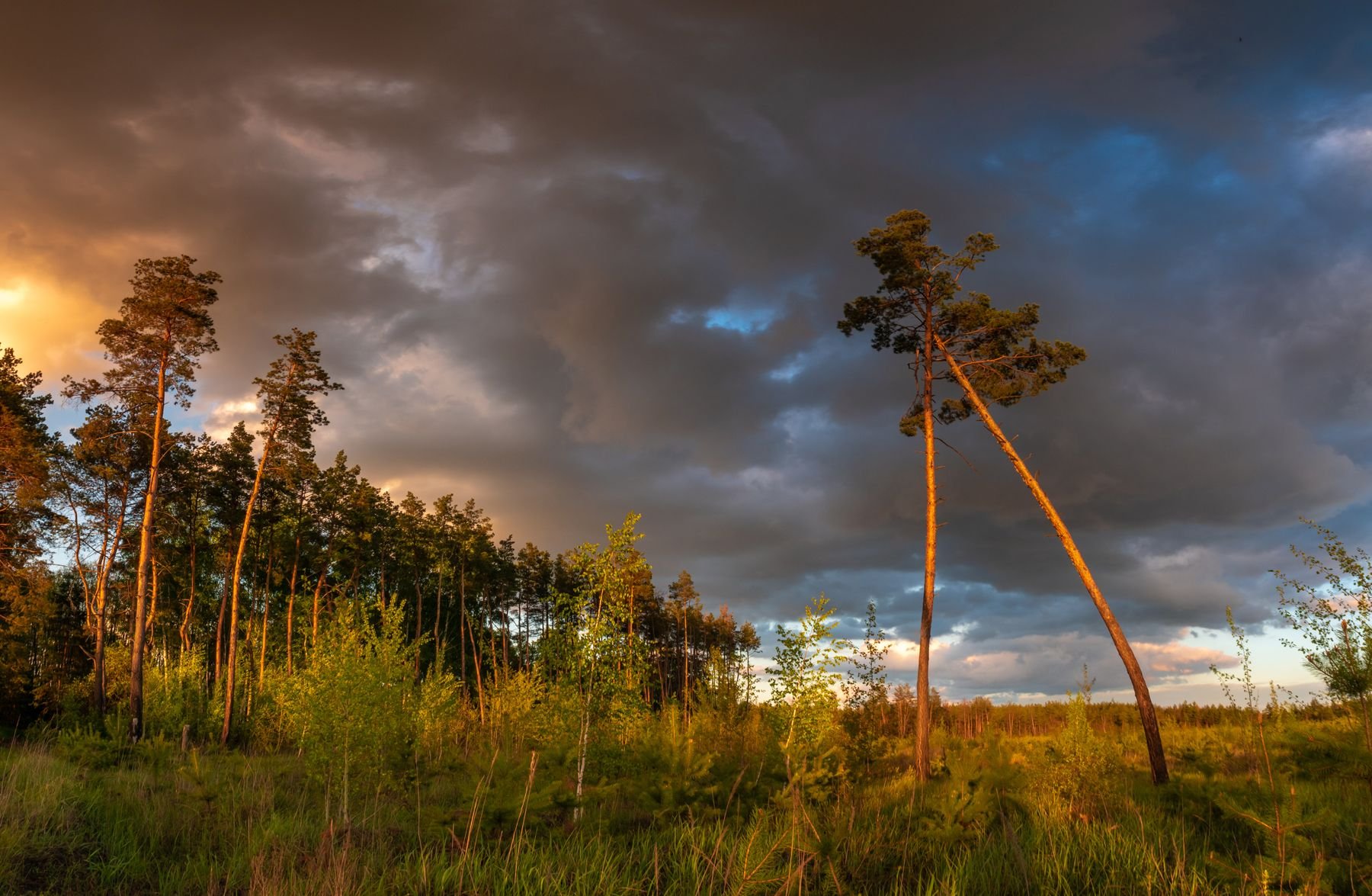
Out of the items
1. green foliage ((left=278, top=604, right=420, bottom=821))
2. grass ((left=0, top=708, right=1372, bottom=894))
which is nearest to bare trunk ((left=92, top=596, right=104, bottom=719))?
grass ((left=0, top=708, right=1372, bottom=894))

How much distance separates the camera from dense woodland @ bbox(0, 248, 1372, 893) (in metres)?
6.04

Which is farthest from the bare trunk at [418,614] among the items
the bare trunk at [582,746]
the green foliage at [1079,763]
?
the green foliage at [1079,763]

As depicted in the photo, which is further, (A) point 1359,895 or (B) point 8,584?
(B) point 8,584

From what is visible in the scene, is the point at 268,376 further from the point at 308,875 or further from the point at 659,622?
the point at 659,622

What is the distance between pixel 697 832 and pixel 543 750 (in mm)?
4148

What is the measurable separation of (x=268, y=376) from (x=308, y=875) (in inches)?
1070

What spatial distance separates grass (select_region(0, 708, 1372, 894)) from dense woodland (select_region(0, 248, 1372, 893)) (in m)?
0.06

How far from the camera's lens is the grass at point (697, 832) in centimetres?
528

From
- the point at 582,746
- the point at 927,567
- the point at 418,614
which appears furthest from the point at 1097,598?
the point at 418,614

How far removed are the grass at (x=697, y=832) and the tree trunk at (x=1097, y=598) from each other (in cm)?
110

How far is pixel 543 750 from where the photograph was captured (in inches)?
425

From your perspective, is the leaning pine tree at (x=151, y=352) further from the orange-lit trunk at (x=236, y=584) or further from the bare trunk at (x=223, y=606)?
the bare trunk at (x=223, y=606)

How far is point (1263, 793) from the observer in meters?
8.23

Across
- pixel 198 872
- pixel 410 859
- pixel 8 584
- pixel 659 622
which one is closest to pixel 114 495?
pixel 8 584
